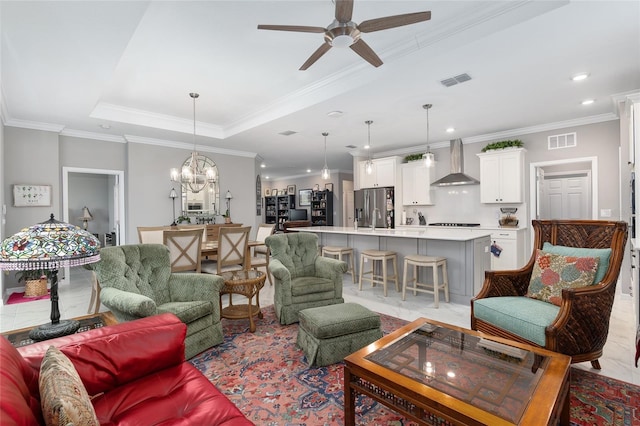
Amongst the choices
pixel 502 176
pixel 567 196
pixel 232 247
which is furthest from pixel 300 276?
pixel 567 196

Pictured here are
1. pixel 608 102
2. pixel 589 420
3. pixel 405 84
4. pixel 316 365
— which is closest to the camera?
pixel 589 420

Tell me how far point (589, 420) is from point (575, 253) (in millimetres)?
1231

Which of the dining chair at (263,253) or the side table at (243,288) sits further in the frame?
the dining chair at (263,253)

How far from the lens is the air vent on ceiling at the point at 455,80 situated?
11.0 ft

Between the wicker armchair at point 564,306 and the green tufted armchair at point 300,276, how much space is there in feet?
4.79

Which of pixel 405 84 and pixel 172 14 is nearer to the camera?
pixel 172 14

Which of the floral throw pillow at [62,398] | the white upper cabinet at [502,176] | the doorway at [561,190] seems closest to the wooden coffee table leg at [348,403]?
the floral throw pillow at [62,398]

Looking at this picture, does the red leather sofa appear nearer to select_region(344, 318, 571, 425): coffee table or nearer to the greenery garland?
select_region(344, 318, 571, 425): coffee table

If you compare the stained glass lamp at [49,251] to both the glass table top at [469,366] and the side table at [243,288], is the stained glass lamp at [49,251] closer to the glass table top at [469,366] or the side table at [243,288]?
the side table at [243,288]

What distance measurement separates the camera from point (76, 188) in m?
8.16

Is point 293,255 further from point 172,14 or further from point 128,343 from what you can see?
point 172,14

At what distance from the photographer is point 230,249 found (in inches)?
165

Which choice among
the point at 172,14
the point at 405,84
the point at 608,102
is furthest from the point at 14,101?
the point at 608,102

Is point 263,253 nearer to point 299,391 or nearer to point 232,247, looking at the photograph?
point 232,247
